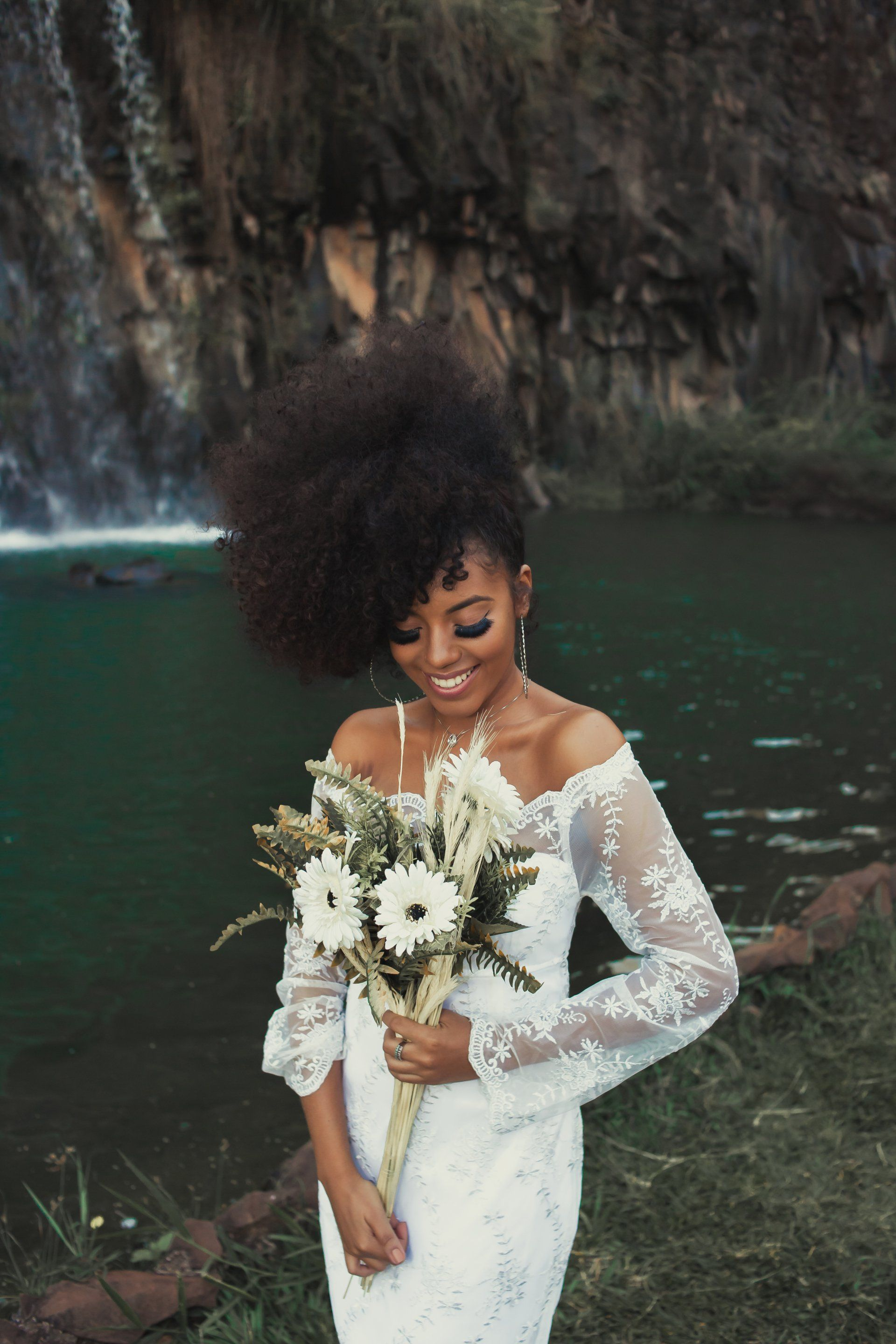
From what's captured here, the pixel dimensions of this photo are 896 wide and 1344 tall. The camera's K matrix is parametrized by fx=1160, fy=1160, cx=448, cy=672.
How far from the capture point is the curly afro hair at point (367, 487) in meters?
1.54

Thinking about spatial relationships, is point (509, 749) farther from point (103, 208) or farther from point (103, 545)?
point (103, 208)

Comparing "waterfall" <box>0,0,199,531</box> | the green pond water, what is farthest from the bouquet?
"waterfall" <box>0,0,199,531</box>

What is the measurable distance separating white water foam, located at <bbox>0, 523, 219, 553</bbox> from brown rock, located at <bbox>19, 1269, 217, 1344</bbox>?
12.2 meters

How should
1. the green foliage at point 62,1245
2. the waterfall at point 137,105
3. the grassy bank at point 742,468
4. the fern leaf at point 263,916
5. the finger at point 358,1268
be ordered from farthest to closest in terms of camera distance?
the grassy bank at point 742,468 < the waterfall at point 137,105 < the green foliage at point 62,1245 < the finger at point 358,1268 < the fern leaf at point 263,916

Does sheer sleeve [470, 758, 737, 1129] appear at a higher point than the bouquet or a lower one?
lower

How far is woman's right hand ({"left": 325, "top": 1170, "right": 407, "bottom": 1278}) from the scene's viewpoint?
1433 mm

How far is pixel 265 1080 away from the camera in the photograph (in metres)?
3.51

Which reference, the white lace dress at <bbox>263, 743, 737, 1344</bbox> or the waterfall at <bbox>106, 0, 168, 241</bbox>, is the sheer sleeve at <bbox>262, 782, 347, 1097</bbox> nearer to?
the white lace dress at <bbox>263, 743, 737, 1344</bbox>

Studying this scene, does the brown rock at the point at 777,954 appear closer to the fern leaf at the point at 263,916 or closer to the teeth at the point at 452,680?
the teeth at the point at 452,680

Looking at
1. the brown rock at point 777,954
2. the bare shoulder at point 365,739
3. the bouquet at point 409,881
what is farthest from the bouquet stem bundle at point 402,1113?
the brown rock at point 777,954

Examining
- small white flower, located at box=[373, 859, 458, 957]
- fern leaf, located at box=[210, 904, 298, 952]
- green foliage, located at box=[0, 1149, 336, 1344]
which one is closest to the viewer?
small white flower, located at box=[373, 859, 458, 957]

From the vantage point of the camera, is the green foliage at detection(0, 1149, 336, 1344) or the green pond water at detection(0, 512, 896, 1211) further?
the green pond water at detection(0, 512, 896, 1211)

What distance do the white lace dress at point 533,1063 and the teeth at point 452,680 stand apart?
16cm

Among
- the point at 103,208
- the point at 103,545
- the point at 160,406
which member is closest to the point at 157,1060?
the point at 103,545
